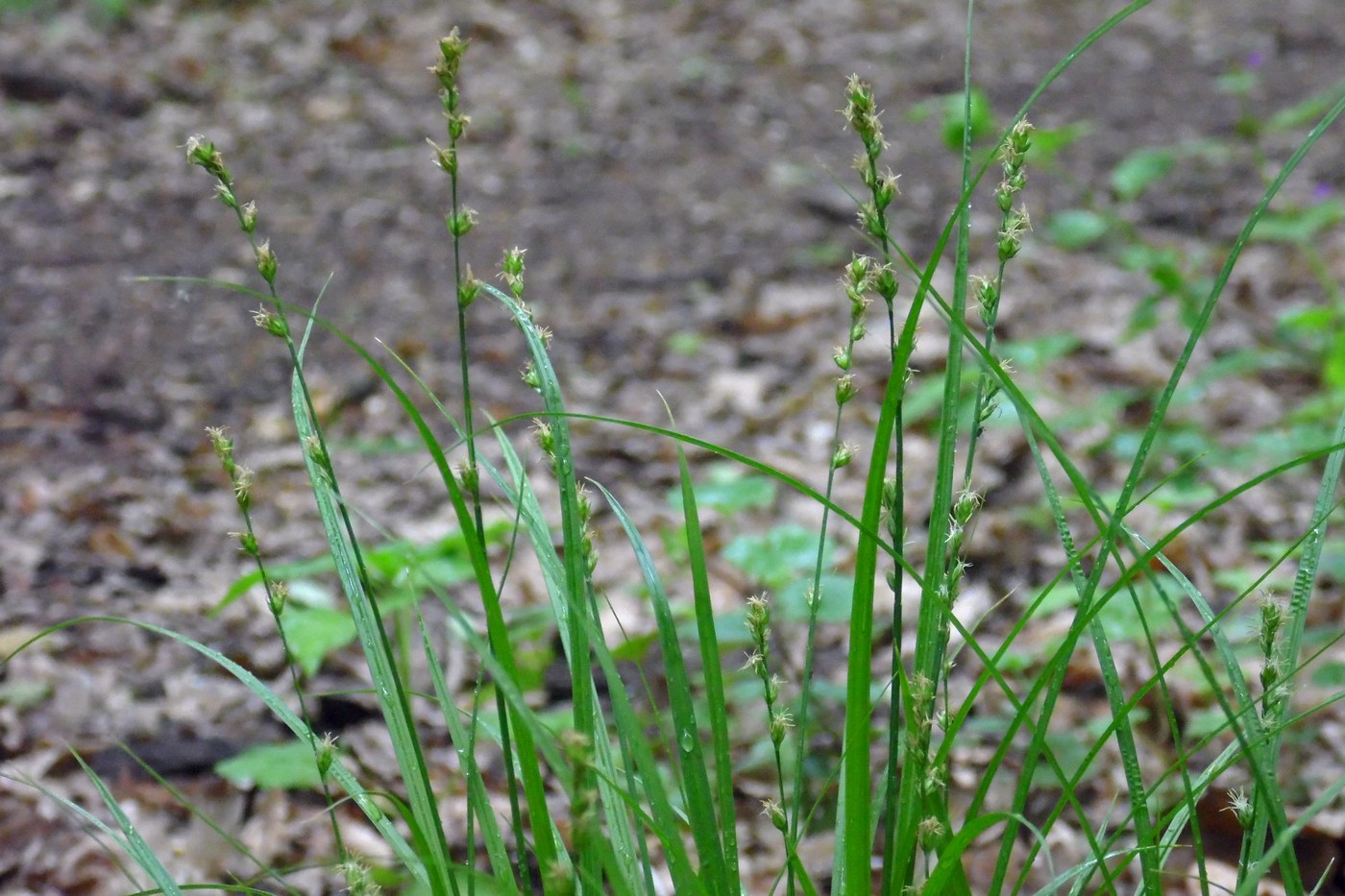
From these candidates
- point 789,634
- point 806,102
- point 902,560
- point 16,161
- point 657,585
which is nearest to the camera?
point 902,560

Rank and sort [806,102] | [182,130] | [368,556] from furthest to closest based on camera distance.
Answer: [806,102]
[182,130]
[368,556]

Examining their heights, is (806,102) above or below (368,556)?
above

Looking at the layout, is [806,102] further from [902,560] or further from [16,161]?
[902,560]

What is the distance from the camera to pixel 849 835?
0.81 meters

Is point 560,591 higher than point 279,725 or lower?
higher

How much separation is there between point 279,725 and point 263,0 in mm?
5028

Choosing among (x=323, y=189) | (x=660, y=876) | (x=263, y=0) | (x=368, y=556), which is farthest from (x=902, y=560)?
(x=263, y=0)

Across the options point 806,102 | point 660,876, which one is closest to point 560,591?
point 660,876

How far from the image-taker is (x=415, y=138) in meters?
4.87

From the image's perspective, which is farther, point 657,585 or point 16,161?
point 16,161

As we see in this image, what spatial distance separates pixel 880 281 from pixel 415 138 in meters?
4.48

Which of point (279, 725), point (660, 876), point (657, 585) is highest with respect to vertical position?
point (657, 585)

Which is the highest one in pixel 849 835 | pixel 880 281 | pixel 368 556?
pixel 880 281

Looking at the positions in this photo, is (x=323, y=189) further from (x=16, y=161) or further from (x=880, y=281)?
(x=880, y=281)
